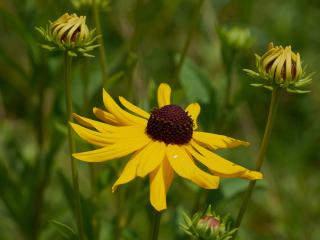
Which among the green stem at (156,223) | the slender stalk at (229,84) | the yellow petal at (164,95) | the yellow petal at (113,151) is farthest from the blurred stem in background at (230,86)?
the green stem at (156,223)

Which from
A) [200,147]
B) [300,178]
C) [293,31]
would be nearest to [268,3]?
[293,31]

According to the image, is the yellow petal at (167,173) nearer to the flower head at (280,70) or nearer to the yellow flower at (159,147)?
the yellow flower at (159,147)

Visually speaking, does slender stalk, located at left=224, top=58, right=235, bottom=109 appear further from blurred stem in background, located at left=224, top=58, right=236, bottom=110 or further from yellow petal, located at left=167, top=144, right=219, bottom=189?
yellow petal, located at left=167, top=144, right=219, bottom=189

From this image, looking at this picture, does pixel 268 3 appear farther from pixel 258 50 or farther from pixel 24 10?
pixel 24 10

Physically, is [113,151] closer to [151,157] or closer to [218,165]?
[151,157]

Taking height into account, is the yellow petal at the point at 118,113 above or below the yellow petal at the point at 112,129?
above

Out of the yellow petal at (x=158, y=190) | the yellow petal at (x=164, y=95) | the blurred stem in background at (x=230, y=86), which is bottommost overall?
the yellow petal at (x=158, y=190)

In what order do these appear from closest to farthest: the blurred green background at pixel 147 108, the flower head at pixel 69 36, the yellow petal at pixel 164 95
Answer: the flower head at pixel 69 36
the yellow petal at pixel 164 95
the blurred green background at pixel 147 108
